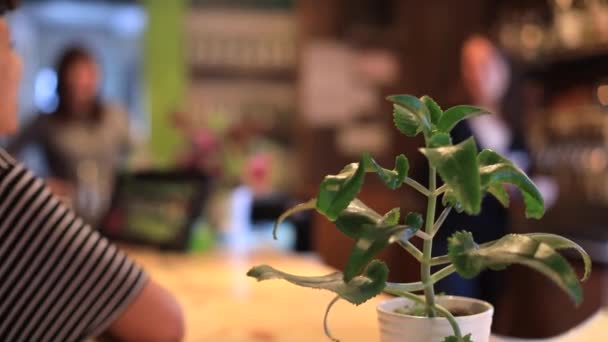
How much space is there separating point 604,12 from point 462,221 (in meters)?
2.24

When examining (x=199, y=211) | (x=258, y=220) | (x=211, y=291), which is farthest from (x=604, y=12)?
(x=211, y=291)

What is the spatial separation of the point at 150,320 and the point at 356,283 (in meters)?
0.66

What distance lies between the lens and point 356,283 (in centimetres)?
67

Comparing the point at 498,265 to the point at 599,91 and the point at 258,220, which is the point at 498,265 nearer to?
the point at 258,220

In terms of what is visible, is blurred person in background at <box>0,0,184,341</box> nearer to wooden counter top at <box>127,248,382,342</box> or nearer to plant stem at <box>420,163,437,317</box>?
wooden counter top at <box>127,248,382,342</box>

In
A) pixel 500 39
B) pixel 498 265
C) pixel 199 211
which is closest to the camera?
pixel 498 265

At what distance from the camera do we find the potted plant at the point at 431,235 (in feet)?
1.95

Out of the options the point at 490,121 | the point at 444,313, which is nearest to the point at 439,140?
the point at 444,313

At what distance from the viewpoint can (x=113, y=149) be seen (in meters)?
3.97

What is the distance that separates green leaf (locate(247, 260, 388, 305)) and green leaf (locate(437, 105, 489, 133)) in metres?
0.13

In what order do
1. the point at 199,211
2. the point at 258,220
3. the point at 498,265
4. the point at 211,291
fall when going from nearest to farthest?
the point at 498,265 < the point at 211,291 < the point at 199,211 < the point at 258,220

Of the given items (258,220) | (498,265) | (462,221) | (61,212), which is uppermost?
(498,265)

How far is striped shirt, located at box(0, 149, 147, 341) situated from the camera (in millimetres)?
1146

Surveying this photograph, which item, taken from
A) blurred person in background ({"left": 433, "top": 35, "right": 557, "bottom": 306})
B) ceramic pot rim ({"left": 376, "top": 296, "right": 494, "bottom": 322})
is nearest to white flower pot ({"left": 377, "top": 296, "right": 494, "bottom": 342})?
ceramic pot rim ({"left": 376, "top": 296, "right": 494, "bottom": 322})
